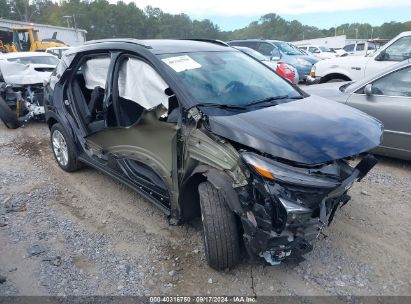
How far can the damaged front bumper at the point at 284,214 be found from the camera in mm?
2387

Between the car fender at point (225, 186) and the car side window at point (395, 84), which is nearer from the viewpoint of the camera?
the car fender at point (225, 186)

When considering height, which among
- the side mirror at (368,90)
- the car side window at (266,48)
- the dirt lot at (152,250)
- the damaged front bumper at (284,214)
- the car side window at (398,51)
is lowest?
the dirt lot at (152,250)

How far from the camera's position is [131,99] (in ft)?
11.6

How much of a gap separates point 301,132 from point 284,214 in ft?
2.11

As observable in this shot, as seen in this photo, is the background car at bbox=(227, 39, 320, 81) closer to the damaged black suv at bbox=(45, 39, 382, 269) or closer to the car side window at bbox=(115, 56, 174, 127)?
the damaged black suv at bbox=(45, 39, 382, 269)

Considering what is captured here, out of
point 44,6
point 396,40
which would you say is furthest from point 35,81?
point 44,6

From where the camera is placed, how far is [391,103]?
4.72m

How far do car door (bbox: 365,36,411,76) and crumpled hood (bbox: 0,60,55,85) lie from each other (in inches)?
272

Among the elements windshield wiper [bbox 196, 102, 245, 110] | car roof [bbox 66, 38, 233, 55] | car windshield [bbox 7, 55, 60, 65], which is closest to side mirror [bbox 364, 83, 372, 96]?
car roof [bbox 66, 38, 233, 55]

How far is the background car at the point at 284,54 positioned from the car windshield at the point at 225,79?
29.6 feet

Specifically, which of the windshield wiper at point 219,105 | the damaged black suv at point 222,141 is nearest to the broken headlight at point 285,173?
the damaged black suv at point 222,141

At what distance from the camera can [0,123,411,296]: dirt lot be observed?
2.76 metres

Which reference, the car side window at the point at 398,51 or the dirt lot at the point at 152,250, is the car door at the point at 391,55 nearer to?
the car side window at the point at 398,51

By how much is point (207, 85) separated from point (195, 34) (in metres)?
83.9
